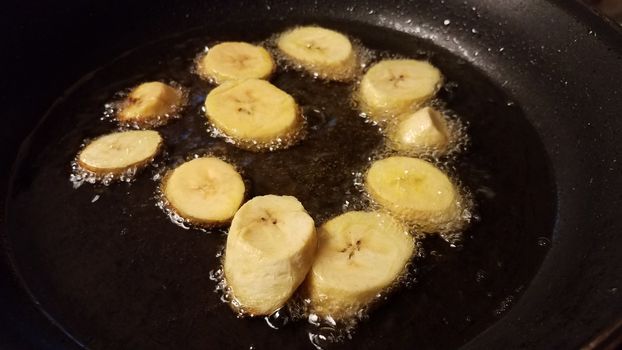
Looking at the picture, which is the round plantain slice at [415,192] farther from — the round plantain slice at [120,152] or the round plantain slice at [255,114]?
the round plantain slice at [120,152]

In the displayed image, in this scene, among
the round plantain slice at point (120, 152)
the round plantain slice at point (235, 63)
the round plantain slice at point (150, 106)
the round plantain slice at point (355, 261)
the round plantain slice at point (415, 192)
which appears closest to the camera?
the round plantain slice at point (355, 261)

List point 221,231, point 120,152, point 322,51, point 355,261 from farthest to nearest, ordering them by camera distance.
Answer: point 322,51, point 120,152, point 221,231, point 355,261

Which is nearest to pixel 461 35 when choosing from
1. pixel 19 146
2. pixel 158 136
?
pixel 158 136

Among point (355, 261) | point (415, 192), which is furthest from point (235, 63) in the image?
point (355, 261)

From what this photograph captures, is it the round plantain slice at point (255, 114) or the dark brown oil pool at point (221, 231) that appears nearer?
the dark brown oil pool at point (221, 231)

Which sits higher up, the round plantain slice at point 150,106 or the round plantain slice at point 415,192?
the round plantain slice at point 415,192

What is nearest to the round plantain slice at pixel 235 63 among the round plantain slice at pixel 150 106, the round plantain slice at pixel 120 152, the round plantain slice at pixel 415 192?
the round plantain slice at pixel 150 106

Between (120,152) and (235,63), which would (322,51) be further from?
(120,152)

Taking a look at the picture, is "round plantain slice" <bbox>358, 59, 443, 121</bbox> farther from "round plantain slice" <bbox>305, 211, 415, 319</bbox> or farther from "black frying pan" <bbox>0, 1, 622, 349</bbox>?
"round plantain slice" <bbox>305, 211, 415, 319</bbox>

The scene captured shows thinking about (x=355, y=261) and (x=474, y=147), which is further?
(x=474, y=147)
